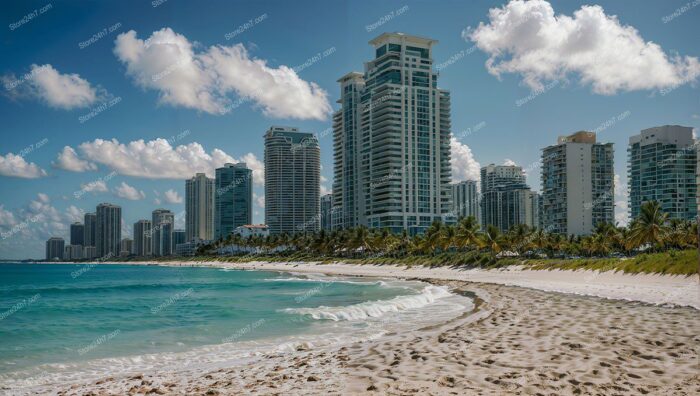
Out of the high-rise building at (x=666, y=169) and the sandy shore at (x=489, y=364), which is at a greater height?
the high-rise building at (x=666, y=169)

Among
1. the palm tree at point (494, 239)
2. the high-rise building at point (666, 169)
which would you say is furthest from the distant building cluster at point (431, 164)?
the palm tree at point (494, 239)

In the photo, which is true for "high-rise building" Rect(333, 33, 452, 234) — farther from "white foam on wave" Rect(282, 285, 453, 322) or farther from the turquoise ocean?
"white foam on wave" Rect(282, 285, 453, 322)

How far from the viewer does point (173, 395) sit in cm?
1035

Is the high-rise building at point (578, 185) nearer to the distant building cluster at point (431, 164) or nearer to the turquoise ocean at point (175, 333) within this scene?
the distant building cluster at point (431, 164)

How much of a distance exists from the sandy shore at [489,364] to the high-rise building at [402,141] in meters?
137

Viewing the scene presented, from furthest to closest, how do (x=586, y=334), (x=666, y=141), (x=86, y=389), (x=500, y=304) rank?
(x=666, y=141)
(x=500, y=304)
(x=586, y=334)
(x=86, y=389)

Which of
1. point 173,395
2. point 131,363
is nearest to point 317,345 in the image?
point 131,363

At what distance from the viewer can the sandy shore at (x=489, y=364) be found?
957cm

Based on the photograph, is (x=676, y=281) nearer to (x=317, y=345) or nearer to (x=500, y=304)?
(x=500, y=304)

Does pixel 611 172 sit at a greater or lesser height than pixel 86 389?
greater

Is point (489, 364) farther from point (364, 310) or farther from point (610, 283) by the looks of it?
point (610, 283)

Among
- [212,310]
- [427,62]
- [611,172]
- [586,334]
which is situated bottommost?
[212,310]

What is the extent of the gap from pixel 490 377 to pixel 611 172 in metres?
160

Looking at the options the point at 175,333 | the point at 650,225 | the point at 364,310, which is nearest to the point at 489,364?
the point at 175,333
